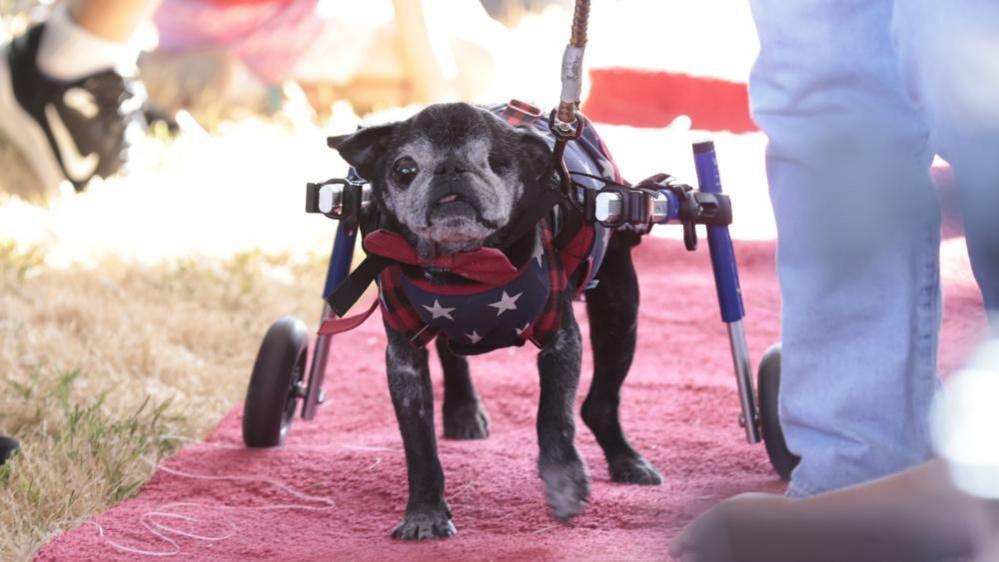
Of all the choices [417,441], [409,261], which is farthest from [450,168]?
[417,441]

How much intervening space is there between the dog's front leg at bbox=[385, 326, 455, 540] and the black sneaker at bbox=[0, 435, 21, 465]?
678mm

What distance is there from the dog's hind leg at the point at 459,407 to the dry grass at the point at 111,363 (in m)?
0.48

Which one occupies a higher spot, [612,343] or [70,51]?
[70,51]

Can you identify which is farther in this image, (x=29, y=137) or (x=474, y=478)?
(x=29, y=137)

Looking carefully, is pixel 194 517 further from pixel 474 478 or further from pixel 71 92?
pixel 71 92

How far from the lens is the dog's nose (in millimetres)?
1756

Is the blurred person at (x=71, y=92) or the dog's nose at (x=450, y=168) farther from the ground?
the blurred person at (x=71, y=92)

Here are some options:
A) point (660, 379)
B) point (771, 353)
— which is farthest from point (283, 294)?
point (771, 353)

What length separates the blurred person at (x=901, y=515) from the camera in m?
1.02

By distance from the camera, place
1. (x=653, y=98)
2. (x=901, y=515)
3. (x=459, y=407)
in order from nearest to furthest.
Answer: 1. (x=901, y=515)
2. (x=459, y=407)
3. (x=653, y=98)

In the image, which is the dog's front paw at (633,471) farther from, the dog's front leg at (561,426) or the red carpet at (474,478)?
the dog's front leg at (561,426)

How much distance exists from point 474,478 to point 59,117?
304 centimetres

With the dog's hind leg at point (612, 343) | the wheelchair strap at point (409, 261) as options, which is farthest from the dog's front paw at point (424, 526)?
the dog's hind leg at point (612, 343)

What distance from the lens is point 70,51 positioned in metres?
4.62
